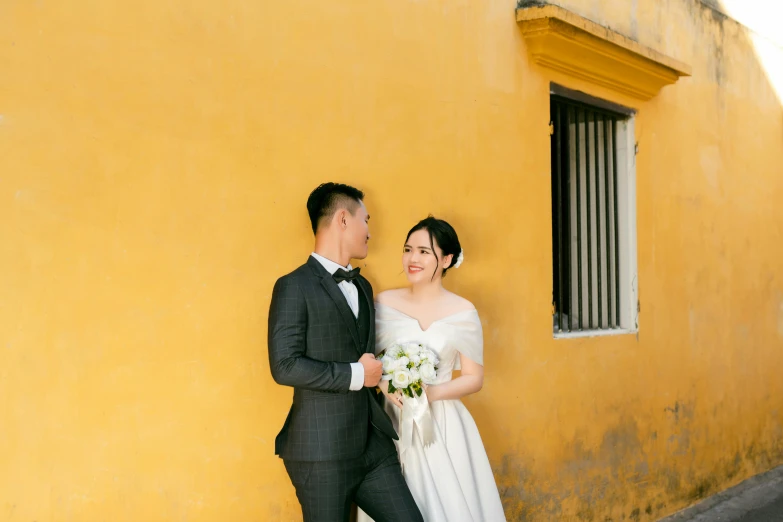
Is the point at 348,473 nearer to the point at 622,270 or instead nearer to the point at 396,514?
the point at 396,514

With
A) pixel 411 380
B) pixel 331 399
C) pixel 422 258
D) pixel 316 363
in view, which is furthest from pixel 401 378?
pixel 422 258

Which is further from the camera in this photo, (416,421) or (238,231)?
(416,421)

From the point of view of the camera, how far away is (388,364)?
3451 millimetres

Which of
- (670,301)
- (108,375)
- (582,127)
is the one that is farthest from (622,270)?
(108,375)

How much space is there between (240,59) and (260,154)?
42 centimetres

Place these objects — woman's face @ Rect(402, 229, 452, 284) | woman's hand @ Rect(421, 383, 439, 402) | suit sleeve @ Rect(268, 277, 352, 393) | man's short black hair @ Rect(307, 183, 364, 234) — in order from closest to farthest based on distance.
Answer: suit sleeve @ Rect(268, 277, 352, 393)
man's short black hair @ Rect(307, 183, 364, 234)
woman's hand @ Rect(421, 383, 439, 402)
woman's face @ Rect(402, 229, 452, 284)

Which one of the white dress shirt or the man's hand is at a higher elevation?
the white dress shirt

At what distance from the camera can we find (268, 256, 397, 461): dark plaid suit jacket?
10.3 ft

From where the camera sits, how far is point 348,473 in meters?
3.27

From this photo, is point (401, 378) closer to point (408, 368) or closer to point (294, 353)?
point (408, 368)

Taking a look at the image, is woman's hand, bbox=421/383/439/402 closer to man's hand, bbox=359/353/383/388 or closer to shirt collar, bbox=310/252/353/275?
man's hand, bbox=359/353/383/388

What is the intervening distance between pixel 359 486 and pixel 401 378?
0.47 meters

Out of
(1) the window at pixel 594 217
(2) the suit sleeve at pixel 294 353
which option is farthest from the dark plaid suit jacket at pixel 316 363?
(1) the window at pixel 594 217

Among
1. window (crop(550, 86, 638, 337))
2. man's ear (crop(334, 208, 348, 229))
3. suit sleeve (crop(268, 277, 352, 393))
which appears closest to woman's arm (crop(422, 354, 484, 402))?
suit sleeve (crop(268, 277, 352, 393))
